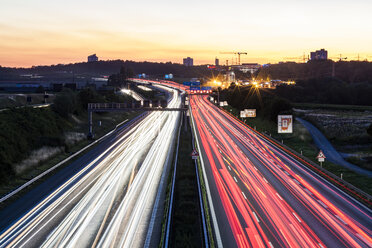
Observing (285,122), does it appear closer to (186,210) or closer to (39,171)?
(186,210)

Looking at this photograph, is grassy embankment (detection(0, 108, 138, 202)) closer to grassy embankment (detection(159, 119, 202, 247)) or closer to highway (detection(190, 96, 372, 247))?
grassy embankment (detection(159, 119, 202, 247))

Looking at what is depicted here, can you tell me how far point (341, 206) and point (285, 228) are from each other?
770cm

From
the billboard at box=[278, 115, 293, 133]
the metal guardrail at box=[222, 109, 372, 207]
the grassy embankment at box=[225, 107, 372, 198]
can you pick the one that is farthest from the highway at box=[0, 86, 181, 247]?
the grassy embankment at box=[225, 107, 372, 198]

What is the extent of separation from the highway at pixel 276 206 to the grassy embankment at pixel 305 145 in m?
3.32

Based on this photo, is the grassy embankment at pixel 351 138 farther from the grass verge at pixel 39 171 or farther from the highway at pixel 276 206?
the grass verge at pixel 39 171

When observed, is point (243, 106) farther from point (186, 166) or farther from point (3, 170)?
point (3, 170)

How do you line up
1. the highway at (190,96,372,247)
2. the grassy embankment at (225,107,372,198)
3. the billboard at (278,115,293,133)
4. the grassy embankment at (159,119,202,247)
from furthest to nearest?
the billboard at (278,115,293,133) < the grassy embankment at (225,107,372,198) < the highway at (190,96,372,247) < the grassy embankment at (159,119,202,247)

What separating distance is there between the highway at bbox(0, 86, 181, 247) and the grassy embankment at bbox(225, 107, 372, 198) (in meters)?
20.3

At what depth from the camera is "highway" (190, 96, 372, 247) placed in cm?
2459

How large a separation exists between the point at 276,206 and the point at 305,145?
34.5 meters

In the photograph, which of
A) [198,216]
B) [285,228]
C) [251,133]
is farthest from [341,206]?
[251,133]

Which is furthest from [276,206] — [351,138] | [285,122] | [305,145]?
[351,138]

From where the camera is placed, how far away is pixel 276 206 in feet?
101

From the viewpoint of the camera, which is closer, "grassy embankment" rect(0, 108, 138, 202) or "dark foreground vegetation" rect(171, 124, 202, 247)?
"dark foreground vegetation" rect(171, 124, 202, 247)
